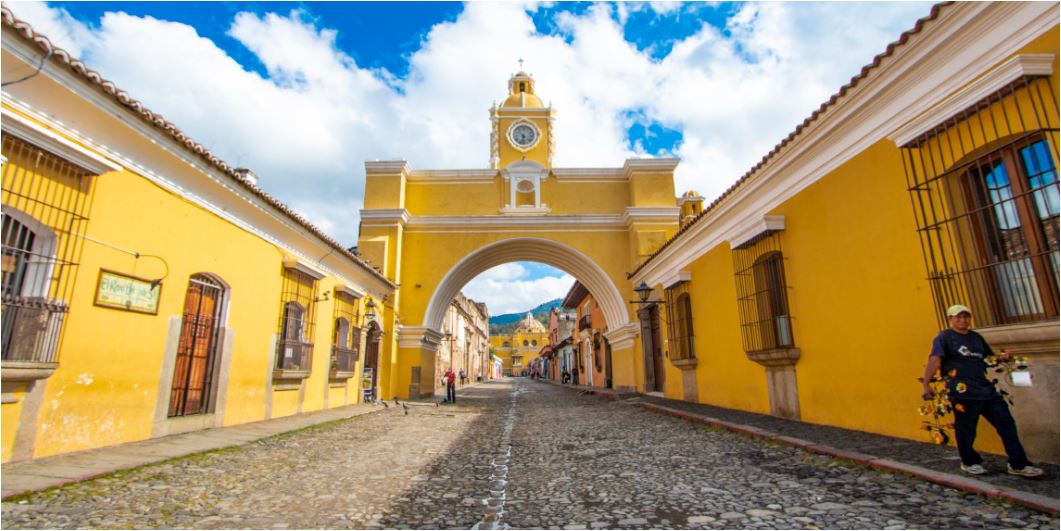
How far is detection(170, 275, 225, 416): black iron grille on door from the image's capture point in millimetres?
7124

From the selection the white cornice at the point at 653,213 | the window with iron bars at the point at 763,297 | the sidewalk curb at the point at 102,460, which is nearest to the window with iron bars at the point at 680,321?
the window with iron bars at the point at 763,297

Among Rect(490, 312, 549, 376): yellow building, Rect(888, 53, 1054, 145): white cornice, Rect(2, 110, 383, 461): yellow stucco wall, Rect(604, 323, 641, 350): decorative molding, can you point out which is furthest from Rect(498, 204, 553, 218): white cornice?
Rect(490, 312, 549, 376): yellow building

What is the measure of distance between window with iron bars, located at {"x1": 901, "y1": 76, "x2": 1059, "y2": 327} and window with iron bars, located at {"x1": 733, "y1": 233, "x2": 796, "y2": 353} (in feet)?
9.47

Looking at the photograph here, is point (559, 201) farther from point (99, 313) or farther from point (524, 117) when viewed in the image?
point (99, 313)

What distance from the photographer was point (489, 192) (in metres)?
18.7

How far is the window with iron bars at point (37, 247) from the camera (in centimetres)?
463

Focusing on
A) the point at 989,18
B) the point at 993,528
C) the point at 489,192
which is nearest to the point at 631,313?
the point at 489,192

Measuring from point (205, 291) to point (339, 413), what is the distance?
4147mm

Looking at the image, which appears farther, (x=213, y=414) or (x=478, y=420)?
(x=478, y=420)

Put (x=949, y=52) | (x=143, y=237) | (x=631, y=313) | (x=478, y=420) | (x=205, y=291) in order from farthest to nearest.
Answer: (x=631, y=313), (x=478, y=420), (x=205, y=291), (x=143, y=237), (x=949, y=52)

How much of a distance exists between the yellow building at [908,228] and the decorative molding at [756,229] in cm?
4

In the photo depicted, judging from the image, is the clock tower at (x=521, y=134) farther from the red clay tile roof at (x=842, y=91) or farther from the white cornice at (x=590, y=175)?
the red clay tile roof at (x=842, y=91)

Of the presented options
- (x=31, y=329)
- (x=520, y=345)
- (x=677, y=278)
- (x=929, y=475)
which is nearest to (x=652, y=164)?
(x=677, y=278)

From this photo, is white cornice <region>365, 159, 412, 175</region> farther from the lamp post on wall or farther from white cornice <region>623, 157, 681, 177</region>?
white cornice <region>623, 157, 681, 177</region>
